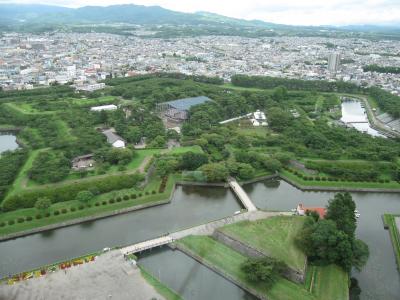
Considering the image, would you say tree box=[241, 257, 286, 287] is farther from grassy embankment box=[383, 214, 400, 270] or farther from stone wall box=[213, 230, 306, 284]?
grassy embankment box=[383, 214, 400, 270]

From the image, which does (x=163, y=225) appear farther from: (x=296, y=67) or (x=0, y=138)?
(x=296, y=67)

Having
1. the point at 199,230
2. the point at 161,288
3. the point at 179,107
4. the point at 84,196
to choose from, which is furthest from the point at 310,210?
the point at 179,107

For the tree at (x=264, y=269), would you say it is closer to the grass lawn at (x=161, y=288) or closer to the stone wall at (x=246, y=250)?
the stone wall at (x=246, y=250)

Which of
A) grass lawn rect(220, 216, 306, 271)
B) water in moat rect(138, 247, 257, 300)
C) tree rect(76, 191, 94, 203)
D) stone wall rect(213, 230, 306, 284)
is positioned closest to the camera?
stone wall rect(213, 230, 306, 284)

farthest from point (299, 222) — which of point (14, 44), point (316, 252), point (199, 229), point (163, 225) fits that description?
point (14, 44)

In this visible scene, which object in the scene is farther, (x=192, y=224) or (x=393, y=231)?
(x=192, y=224)

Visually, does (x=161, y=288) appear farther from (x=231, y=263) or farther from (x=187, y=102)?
(x=187, y=102)

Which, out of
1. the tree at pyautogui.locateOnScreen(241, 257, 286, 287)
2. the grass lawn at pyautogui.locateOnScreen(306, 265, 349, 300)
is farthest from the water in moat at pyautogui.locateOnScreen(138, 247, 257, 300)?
the grass lawn at pyautogui.locateOnScreen(306, 265, 349, 300)
